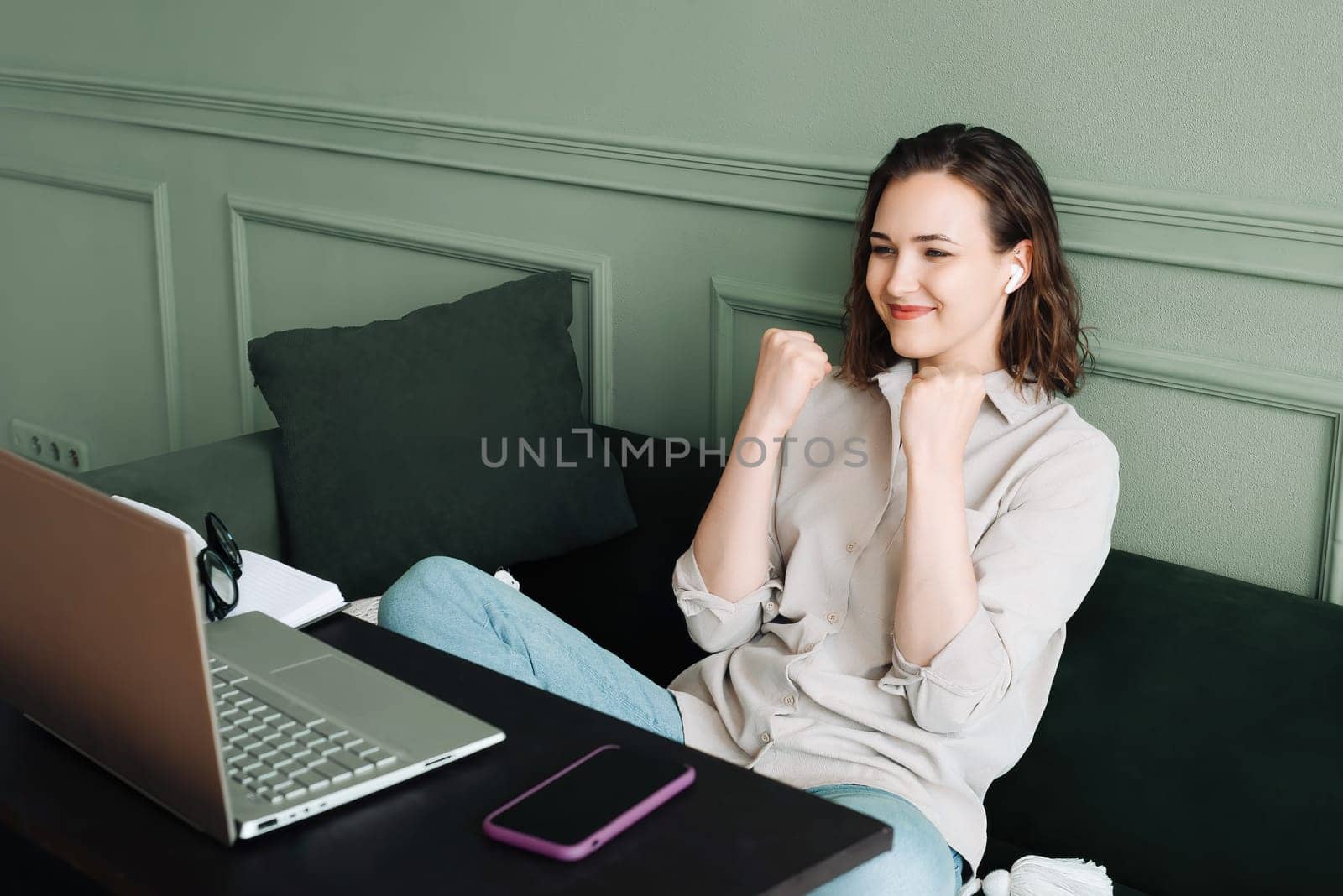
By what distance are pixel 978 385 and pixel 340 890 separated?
2.85 ft

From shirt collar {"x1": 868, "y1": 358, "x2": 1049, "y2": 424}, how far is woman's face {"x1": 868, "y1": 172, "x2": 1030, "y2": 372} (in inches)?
2.3

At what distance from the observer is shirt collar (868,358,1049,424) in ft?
4.99

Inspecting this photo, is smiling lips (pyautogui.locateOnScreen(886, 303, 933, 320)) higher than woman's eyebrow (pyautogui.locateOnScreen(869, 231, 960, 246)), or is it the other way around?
woman's eyebrow (pyautogui.locateOnScreen(869, 231, 960, 246))

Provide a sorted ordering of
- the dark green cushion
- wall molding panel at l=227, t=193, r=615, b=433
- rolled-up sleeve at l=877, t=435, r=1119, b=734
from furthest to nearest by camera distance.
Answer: wall molding panel at l=227, t=193, r=615, b=433
the dark green cushion
rolled-up sleeve at l=877, t=435, r=1119, b=734

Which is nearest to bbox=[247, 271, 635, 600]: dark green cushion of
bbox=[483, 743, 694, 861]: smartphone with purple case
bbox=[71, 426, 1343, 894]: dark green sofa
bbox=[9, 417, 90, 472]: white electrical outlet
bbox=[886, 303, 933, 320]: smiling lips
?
bbox=[886, 303, 933, 320]: smiling lips

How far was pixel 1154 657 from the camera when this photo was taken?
150 centimetres

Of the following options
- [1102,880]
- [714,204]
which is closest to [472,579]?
[1102,880]

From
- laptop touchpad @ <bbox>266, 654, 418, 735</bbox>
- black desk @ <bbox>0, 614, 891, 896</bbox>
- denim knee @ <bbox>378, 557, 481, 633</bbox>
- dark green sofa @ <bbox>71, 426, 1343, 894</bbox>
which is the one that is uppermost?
laptop touchpad @ <bbox>266, 654, 418, 735</bbox>

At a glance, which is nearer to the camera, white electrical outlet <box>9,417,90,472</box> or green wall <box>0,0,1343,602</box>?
green wall <box>0,0,1343,602</box>

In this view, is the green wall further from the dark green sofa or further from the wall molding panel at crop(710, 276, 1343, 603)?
the dark green sofa

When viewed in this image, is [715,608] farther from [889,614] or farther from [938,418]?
[938,418]

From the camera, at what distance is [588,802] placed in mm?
876

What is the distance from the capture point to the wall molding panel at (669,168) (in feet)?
5.05

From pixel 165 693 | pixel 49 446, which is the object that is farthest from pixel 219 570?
pixel 49 446
